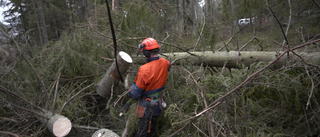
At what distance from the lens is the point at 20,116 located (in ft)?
9.95

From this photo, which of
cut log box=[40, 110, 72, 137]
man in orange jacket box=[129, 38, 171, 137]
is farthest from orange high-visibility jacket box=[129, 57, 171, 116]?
cut log box=[40, 110, 72, 137]

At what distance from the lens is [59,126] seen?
2.81 meters

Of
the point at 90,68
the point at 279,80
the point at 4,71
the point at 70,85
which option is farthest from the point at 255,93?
the point at 4,71

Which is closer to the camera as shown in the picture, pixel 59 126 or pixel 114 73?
pixel 59 126

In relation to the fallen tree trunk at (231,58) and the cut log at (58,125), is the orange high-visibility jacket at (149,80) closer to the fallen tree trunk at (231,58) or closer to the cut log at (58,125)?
the fallen tree trunk at (231,58)

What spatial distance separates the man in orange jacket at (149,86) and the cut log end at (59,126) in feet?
3.64

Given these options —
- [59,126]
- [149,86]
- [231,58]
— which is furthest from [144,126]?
[231,58]

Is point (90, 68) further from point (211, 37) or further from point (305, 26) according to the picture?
point (305, 26)

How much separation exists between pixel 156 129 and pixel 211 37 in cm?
204

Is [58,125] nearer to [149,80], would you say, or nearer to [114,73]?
[114,73]

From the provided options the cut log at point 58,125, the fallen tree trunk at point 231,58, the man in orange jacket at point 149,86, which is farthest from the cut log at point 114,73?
the fallen tree trunk at point 231,58

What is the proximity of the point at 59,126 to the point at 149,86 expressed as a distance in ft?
5.11

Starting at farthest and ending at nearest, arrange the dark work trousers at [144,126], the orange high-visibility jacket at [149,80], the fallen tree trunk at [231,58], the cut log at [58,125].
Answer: the fallen tree trunk at [231,58]
the cut log at [58,125]
the dark work trousers at [144,126]
the orange high-visibility jacket at [149,80]

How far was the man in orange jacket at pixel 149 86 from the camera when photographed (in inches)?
95.9
